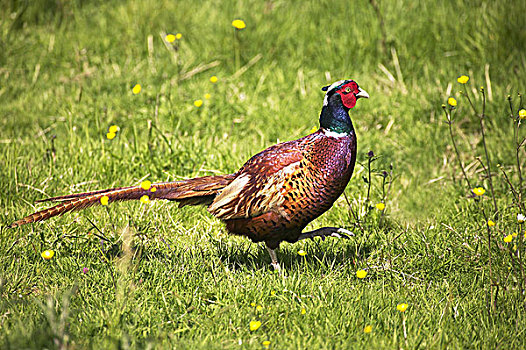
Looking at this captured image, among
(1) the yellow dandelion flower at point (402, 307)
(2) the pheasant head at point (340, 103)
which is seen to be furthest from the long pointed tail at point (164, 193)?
(1) the yellow dandelion flower at point (402, 307)

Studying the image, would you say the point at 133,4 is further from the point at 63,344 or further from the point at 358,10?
the point at 63,344

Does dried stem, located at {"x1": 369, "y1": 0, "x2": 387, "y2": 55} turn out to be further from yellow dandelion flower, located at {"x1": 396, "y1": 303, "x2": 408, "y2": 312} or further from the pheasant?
yellow dandelion flower, located at {"x1": 396, "y1": 303, "x2": 408, "y2": 312}

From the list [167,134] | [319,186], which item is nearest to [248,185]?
[319,186]

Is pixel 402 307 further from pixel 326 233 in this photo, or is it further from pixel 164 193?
pixel 164 193

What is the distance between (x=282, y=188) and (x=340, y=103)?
0.60 metres

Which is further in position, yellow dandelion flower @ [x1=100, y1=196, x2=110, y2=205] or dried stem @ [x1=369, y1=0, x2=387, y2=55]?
dried stem @ [x1=369, y1=0, x2=387, y2=55]

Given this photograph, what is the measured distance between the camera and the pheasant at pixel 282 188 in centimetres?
337

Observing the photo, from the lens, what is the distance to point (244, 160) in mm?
4668

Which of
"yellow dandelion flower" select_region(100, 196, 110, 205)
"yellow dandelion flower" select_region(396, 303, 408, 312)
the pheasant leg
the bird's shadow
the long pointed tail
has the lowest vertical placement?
the bird's shadow

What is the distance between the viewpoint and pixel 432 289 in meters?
3.33

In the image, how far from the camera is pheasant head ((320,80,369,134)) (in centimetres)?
349

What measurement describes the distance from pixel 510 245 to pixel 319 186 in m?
1.20

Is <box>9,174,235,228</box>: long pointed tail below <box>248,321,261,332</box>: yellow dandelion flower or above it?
above

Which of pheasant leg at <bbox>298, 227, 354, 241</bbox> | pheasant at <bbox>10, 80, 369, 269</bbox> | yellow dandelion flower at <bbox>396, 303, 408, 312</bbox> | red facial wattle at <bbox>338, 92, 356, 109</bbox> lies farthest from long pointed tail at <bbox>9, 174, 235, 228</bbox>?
yellow dandelion flower at <bbox>396, 303, 408, 312</bbox>
